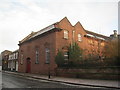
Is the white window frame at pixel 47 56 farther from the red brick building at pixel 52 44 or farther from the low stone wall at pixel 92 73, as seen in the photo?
the low stone wall at pixel 92 73

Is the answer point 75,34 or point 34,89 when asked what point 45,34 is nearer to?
point 75,34

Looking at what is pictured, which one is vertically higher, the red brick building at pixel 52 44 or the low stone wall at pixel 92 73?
the red brick building at pixel 52 44

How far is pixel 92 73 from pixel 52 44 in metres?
11.1

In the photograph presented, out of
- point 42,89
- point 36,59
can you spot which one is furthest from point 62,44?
point 42,89

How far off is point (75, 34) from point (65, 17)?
4264 millimetres

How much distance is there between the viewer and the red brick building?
28.7 meters

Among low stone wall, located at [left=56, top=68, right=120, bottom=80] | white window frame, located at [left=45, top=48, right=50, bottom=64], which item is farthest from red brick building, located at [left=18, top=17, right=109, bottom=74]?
low stone wall, located at [left=56, top=68, right=120, bottom=80]

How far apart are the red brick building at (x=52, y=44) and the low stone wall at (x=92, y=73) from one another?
11.0 ft

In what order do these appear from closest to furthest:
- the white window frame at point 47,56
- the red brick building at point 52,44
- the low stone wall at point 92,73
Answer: the low stone wall at point 92,73
the red brick building at point 52,44
the white window frame at point 47,56

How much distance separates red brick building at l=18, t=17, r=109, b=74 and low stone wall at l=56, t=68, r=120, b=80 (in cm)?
335

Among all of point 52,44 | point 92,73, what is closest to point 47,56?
point 52,44

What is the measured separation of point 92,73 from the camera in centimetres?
1995

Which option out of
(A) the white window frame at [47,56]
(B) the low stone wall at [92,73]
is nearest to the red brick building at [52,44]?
(A) the white window frame at [47,56]

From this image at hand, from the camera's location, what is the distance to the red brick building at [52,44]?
2867 cm
